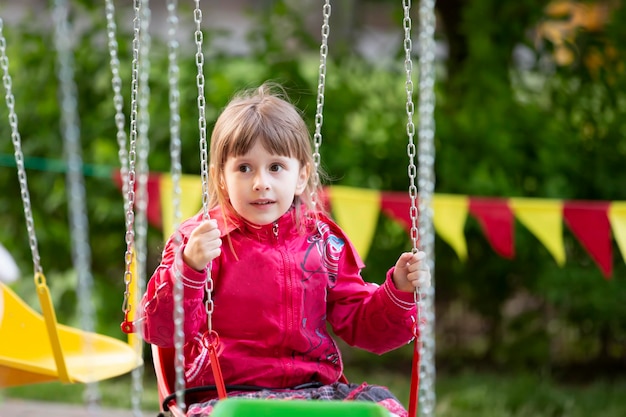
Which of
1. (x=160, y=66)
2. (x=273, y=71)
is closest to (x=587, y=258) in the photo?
(x=273, y=71)

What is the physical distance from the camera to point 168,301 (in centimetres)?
237

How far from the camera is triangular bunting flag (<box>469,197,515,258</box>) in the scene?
4.73 metres

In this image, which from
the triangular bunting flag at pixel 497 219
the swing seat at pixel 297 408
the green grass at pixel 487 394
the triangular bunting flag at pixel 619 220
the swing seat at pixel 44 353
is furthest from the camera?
the green grass at pixel 487 394

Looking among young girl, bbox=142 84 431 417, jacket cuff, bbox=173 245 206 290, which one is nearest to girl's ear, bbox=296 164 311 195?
young girl, bbox=142 84 431 417

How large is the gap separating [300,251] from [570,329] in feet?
13.4

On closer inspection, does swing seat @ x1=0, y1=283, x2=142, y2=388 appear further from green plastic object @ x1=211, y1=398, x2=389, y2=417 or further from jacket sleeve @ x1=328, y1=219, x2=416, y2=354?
green plastic object @ x1=211, y1=398, x2=389, y2=417

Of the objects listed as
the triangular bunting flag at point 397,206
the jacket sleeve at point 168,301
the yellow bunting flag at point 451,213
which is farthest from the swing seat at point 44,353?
the yellow bunting flag at point 451,213

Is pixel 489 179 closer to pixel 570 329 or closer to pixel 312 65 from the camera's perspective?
pixel 570 329

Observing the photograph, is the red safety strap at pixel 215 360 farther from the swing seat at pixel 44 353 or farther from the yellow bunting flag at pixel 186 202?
the yellow bunting flag at pixel 186 202

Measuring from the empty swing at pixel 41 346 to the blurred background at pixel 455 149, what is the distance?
7.00 ft

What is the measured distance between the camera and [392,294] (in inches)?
102

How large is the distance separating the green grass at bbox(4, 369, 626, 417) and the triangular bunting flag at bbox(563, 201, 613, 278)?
1.08 metres

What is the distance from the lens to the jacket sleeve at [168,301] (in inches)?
91.3

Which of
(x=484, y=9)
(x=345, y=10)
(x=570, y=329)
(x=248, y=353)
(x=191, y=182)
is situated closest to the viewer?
(x=248, y=353)
